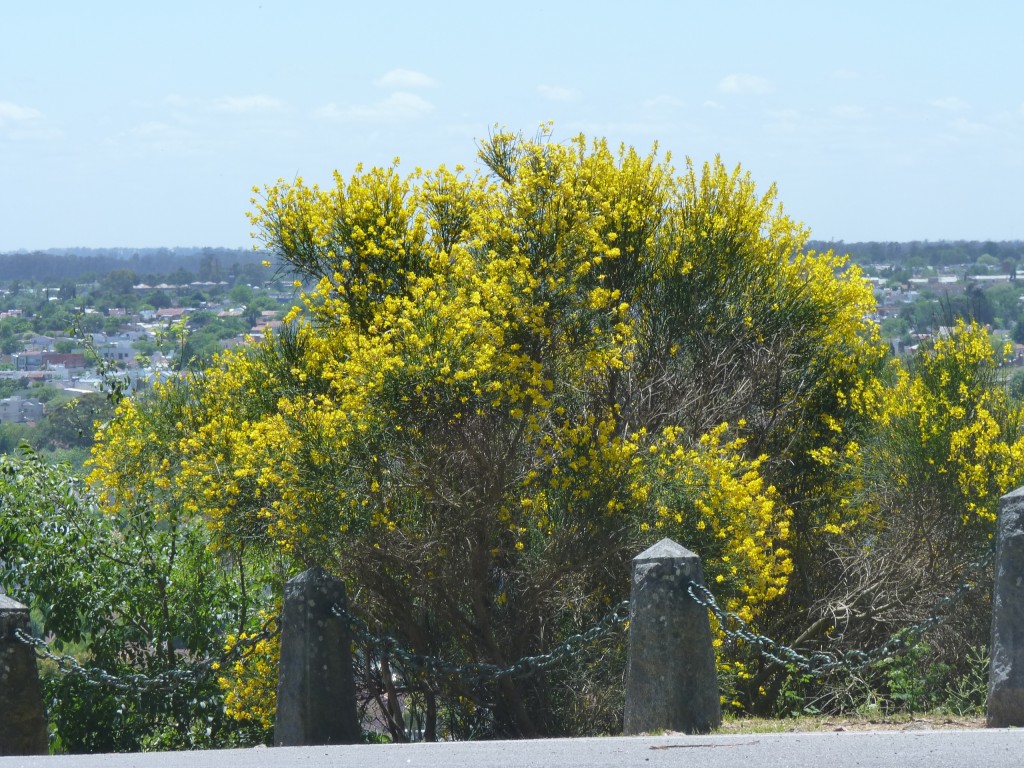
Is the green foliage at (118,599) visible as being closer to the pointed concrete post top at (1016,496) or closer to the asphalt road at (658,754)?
the asphalt road at (658,754)

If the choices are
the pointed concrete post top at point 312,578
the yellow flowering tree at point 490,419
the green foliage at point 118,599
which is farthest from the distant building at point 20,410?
the pointed concrete post top at point 312,578

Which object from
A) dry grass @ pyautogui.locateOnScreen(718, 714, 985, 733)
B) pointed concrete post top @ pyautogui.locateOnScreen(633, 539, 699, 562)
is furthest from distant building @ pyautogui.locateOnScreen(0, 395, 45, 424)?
dry grass @ pyautogui.locateOnScreen(718, 714, 985, 733)

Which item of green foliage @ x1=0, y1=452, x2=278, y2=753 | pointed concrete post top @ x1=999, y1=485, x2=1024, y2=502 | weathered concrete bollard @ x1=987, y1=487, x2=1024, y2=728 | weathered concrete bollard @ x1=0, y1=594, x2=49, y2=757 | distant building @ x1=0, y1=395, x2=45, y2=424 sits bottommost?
distant building @ x1=0, y1=395, x2=45, y2=424

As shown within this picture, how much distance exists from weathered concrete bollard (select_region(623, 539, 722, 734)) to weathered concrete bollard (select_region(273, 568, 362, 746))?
154 cm

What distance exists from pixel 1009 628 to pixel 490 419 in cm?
442

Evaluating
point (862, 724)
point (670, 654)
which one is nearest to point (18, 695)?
point (670, 654)

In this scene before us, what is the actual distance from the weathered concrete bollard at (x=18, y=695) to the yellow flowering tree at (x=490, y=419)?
97.5 inches

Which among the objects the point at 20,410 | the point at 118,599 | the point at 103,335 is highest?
the point at 103,335

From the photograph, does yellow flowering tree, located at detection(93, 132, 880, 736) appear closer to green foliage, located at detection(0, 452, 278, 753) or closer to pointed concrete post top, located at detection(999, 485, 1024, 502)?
green foliage, located at detection(0, 452, 278, 753)

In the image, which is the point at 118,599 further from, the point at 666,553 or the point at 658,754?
the point at 658,754

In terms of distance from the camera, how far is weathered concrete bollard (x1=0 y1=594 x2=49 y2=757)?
705 centimetres

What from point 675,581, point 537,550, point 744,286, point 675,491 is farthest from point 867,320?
point 675,581

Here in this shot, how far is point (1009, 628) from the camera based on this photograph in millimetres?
5961

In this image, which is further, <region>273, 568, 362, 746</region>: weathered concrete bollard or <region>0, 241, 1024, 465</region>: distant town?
<region>0, 241, 1024, 465</region>: distant town
